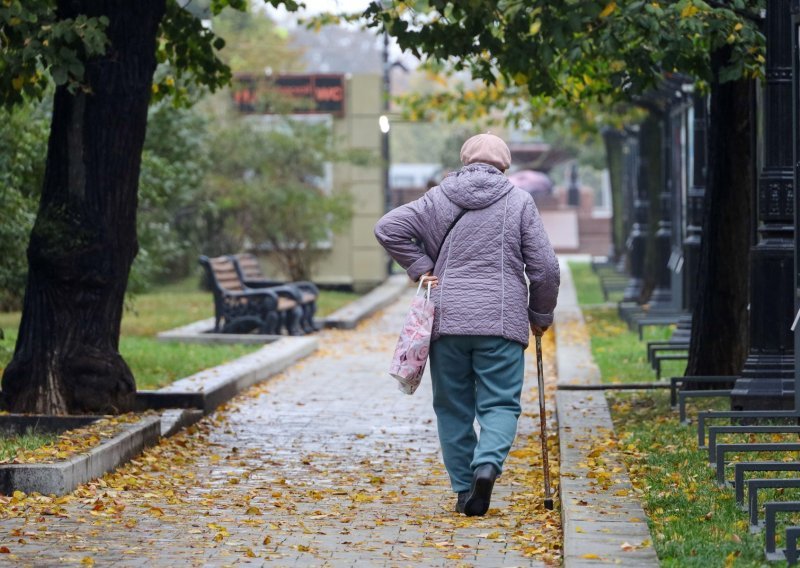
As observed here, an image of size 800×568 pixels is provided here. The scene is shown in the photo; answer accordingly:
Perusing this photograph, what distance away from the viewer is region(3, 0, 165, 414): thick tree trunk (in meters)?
10.4

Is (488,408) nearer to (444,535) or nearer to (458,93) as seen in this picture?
(444,535)

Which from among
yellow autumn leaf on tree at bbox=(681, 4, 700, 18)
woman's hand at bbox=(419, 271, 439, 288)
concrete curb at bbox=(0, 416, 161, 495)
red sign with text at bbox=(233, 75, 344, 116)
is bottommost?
concrete curb at bbox=(0, 416, 161, 495)

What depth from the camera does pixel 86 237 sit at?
34.1 ft

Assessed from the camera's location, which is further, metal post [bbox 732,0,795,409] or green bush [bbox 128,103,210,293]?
green bush [bbox 128,103,210,293]

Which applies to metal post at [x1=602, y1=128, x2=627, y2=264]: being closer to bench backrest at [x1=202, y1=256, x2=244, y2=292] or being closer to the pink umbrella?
the pink umbrella

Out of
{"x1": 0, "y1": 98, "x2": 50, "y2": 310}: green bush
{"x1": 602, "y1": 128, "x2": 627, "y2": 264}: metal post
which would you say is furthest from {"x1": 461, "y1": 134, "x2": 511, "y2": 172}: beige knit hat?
{"x1": 602, "y1": 128, "x2": 627, "y2": 264}: metal post

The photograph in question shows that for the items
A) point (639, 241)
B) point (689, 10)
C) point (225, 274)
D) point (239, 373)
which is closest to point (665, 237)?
point (639, 241)

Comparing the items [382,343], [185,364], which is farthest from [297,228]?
[185,364]

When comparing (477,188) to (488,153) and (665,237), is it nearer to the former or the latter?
(488,153)

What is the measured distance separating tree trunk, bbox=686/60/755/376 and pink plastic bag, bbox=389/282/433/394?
15.8ft

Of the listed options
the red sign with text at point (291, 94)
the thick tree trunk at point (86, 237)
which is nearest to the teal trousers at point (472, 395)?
the thick tree trunk at point (86, 237)

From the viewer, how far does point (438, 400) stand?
7.70 metres

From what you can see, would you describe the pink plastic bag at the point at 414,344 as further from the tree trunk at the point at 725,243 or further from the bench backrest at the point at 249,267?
the bench backrest at the point at 249,267

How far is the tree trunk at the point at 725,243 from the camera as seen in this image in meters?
11.7
